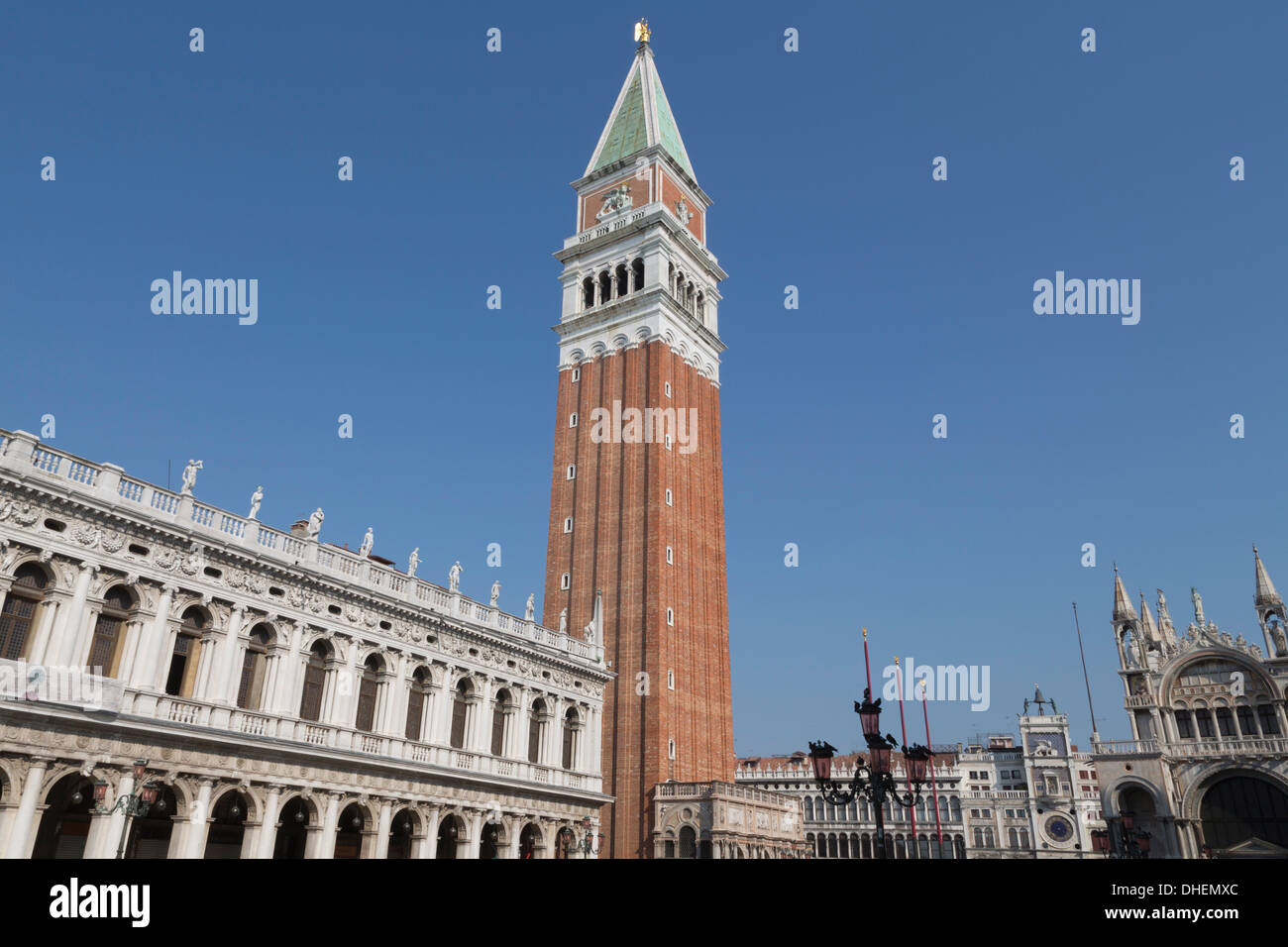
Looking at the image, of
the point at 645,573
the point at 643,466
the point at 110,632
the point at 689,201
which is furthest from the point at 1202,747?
the point at 110,632

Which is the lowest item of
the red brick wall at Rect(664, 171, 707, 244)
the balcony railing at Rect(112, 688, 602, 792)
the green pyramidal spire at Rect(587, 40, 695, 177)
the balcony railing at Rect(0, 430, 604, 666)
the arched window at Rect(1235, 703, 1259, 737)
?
the balcony railing at Rect(112, 688, 602, 792)

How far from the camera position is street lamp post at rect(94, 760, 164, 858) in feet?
66.0

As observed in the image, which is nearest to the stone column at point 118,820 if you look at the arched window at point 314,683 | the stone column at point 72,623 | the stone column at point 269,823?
the stone column at point 72,623

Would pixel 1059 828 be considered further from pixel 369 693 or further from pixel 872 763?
pixel 369 693

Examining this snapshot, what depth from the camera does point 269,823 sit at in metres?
26.1

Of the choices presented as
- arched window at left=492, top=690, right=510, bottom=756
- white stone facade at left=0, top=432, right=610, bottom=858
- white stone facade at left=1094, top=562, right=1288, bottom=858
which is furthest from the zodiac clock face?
arched window at left=492, top=690, right=510, bottom=756

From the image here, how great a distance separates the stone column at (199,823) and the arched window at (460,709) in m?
10.4

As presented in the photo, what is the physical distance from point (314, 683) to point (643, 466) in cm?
2885

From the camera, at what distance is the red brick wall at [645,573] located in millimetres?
48031

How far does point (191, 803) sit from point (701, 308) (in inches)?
1903

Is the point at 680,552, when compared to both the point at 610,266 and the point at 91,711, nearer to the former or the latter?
the point at 610,266

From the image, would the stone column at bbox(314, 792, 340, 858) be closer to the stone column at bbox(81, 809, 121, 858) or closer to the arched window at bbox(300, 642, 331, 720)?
the arched window at bbox(300, 642, 331, 720)

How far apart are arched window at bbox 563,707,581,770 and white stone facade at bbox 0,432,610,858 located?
2219 mm
